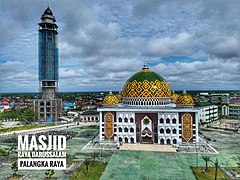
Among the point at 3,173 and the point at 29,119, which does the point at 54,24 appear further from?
the point at 3,173

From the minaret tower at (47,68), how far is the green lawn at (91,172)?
→ 166ft

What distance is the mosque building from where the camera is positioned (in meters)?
43.4

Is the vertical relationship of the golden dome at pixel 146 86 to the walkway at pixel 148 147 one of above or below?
above

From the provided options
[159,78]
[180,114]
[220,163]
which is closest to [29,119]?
[159,78]

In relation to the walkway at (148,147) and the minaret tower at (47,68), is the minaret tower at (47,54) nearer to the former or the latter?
the minaret tower at (47,68)

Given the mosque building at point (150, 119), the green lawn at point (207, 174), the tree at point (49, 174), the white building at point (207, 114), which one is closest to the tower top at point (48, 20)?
the mosque building at point (150, 119)

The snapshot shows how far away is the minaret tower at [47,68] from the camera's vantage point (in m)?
79.0

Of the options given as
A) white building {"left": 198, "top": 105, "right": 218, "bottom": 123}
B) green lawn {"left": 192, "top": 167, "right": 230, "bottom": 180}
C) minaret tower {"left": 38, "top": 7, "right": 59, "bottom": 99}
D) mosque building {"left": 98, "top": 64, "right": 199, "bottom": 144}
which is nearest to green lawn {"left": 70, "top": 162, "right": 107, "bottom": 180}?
green lawn {"left": 192, "top": 167, "right": 230, "bottom": 180}

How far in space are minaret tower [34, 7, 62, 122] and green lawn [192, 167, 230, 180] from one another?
5885 cm

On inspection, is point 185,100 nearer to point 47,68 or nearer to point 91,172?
point 91,172

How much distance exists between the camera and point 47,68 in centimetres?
7938

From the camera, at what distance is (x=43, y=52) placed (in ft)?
260

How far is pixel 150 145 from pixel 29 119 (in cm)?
5384

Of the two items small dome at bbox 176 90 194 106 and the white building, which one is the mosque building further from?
the white building
